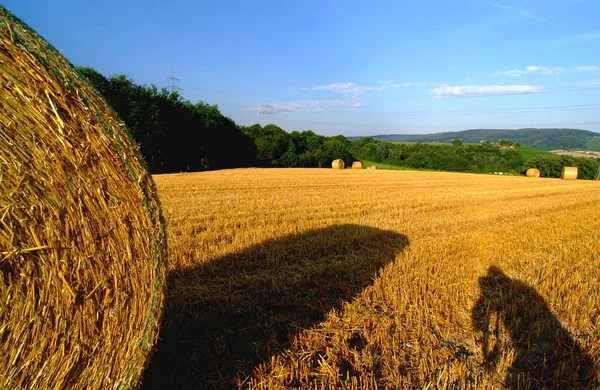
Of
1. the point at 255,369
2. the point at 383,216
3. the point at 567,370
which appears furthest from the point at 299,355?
the point at 383,216

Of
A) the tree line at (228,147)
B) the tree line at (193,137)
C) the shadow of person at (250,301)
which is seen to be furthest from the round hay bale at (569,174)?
the tree line at (193,137)

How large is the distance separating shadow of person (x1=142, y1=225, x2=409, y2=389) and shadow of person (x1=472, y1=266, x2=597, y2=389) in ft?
4.40

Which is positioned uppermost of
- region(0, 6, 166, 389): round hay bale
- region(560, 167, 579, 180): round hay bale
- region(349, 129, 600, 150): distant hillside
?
region(349, 129, 600, 150): distant hillside

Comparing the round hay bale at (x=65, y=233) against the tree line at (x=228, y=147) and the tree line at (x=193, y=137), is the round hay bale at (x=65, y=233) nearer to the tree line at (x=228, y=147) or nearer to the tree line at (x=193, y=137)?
the tree line at (x=228, y=147)

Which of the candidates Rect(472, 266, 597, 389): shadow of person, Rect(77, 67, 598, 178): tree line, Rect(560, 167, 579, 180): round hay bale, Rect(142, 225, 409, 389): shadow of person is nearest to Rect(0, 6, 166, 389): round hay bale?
Rect(142, 225, 409, 389): shadow of person

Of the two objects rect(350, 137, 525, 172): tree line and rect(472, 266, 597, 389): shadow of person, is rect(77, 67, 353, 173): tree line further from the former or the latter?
rect(472, 266, 597, 389): shadow of person

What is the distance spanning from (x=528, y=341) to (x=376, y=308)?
135 cm

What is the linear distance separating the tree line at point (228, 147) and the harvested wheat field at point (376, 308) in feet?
52.9

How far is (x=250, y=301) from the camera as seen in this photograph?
12.5ft

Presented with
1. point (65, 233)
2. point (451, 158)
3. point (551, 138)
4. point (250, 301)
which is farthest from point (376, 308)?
point (551, 138)

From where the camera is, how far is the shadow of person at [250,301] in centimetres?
277

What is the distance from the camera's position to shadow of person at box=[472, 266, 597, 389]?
2.73 meters

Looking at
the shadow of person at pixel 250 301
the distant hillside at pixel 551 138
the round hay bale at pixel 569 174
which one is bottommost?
the round hay bale at pixel 569 174

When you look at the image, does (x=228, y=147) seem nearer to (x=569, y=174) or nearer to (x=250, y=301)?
(x=569, y=174)
